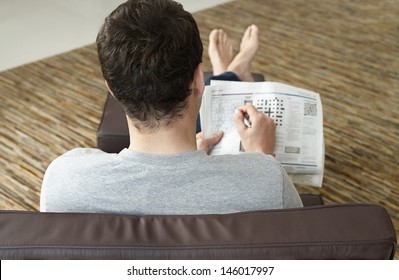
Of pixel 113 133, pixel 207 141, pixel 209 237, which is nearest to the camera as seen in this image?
pixel 209 237

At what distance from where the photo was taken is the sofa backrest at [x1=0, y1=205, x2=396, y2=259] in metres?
0.80

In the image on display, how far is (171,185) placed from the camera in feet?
3.18

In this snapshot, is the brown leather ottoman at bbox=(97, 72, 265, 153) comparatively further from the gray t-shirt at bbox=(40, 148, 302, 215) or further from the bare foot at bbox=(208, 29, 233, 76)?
the gray t-shirt at bbox=(40, 148, 302, 215)

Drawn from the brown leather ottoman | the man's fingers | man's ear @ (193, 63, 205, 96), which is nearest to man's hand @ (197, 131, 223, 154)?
the man's fingers

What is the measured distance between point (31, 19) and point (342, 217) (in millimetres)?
3282

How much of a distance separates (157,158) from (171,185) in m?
0.06

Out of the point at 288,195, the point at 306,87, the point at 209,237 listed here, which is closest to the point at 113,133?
the point at 288,195

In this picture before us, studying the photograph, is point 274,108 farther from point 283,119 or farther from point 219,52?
point 219,52

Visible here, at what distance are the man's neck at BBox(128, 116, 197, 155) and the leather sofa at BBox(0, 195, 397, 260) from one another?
0.65ft

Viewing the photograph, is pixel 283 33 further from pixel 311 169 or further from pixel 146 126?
pixel 146 126

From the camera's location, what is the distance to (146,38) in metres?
0.96

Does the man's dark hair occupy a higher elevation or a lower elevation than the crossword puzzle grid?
higher

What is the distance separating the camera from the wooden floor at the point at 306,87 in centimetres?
223
